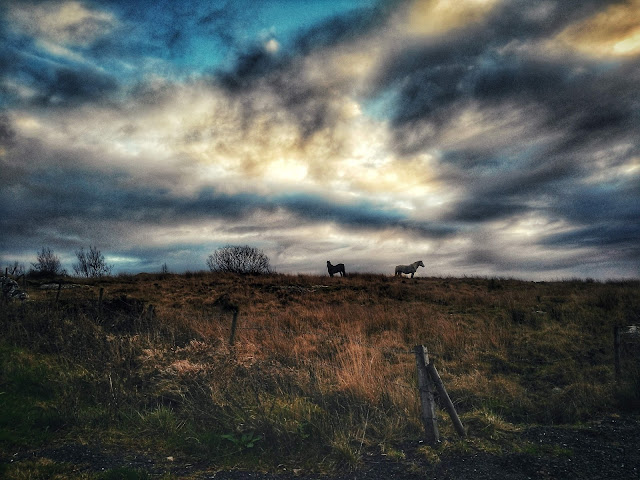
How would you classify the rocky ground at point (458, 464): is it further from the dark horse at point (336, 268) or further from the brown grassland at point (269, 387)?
the dark horse at point (336, 268)

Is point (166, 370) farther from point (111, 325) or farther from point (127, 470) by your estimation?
point (111, 325)

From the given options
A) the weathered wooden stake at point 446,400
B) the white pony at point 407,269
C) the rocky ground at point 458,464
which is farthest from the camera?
the white pony at point 407,269

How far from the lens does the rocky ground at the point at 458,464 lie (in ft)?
16.6

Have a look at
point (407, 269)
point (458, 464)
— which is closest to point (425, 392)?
point (458, 464)

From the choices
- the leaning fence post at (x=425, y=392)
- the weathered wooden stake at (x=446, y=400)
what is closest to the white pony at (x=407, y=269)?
the weathered wooden stake at (x=446, y=400)

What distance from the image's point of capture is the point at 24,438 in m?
5.83

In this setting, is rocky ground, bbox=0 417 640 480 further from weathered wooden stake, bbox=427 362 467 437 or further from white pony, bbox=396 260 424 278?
white pony, bbox=396 260 424 278

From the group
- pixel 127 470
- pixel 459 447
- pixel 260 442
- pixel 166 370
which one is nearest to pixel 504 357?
pixel 459 447

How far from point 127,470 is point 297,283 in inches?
847

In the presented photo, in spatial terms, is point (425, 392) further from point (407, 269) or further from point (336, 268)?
point (407, 269)

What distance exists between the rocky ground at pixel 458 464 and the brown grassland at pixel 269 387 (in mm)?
176

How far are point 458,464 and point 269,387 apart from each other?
10.9 ft

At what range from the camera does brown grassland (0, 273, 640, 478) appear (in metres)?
5.76

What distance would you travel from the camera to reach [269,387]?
723 cm
